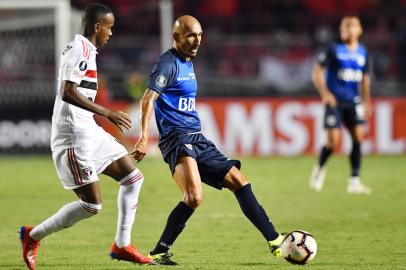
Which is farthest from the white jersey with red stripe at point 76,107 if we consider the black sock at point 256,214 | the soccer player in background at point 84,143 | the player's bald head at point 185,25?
the black sock at point 256,214

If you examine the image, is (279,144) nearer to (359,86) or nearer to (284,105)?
(284,105)

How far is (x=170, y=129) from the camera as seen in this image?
7.56m

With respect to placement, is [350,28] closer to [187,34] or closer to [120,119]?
[187,34]

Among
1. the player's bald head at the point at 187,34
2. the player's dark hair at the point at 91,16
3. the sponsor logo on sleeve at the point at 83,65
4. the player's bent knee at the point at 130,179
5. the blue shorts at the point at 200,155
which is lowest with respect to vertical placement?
the player's bent knee at the point at 130,179

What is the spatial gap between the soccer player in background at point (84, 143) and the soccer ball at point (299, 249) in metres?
1.11

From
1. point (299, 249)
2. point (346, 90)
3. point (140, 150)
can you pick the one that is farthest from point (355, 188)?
point (140, 150)

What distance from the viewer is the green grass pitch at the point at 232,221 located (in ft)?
24.8

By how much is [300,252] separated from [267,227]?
0.40m

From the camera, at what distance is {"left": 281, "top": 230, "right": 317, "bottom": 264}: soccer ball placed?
7.14m

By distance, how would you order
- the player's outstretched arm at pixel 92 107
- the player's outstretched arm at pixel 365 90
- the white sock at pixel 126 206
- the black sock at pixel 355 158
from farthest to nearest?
1. the player's outstretched arm at pixel 365 90
2. the black sock at pixel 355 158
3. the white sock at pixel 126 206
4. the player's outstretched arm at pixel 92 107

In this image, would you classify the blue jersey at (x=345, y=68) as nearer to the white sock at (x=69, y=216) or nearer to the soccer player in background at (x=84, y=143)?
the soccer player in background at (x=84, y=143)

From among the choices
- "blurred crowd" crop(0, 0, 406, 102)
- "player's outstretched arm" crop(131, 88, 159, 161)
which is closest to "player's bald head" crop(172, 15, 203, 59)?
"player's outstretched arm" crop(131, 88, 159, 161)

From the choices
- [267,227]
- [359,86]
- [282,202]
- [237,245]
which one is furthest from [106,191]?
[267,227]

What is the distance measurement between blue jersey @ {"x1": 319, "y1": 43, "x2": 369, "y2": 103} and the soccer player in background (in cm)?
687
